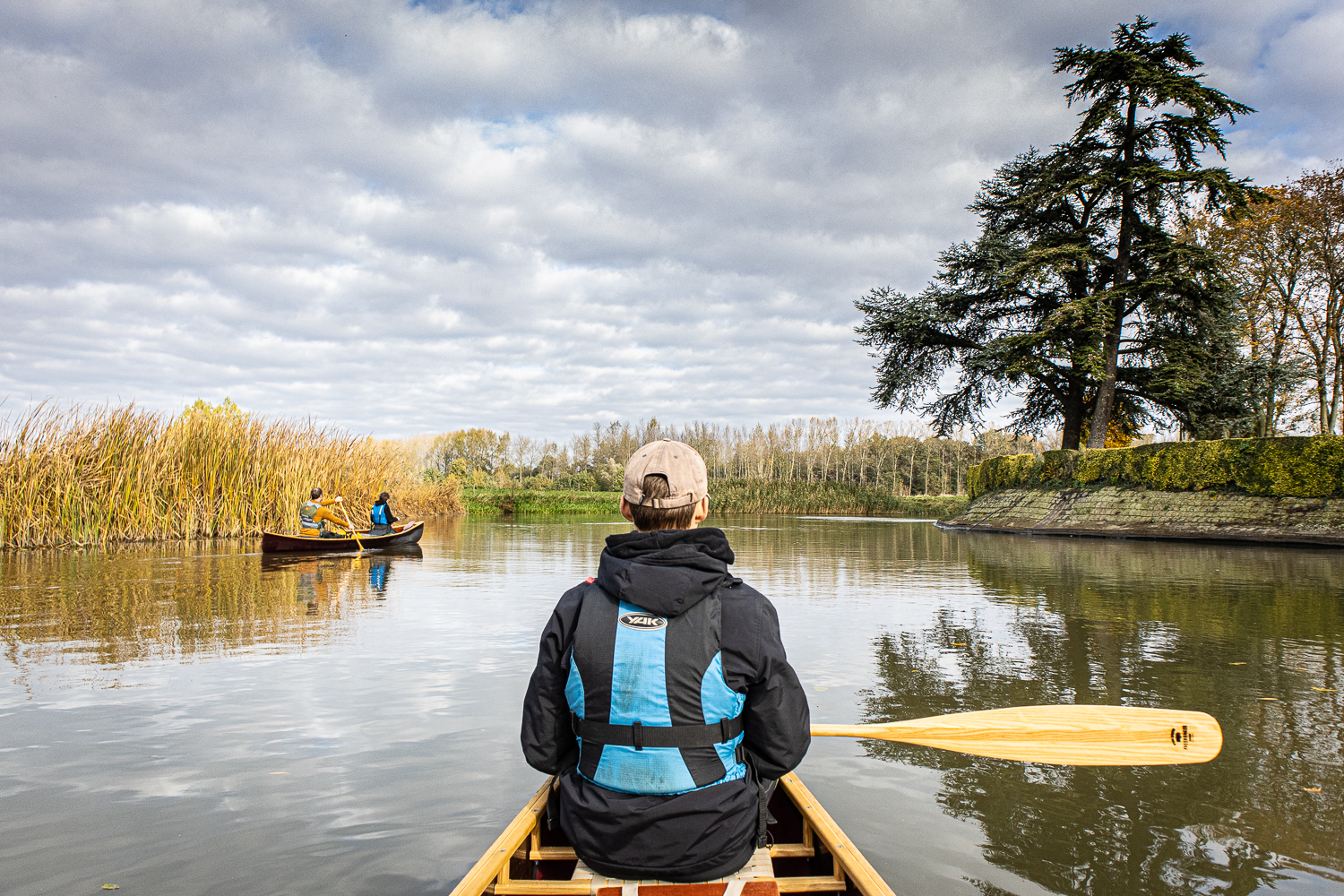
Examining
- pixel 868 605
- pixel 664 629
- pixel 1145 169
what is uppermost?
pixel 1145 169

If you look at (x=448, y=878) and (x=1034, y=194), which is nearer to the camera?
(x=448, y=878)

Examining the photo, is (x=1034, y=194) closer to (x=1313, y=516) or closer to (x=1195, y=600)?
(x=1313, y=516)

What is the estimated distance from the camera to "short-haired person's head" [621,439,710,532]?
2.43 meters

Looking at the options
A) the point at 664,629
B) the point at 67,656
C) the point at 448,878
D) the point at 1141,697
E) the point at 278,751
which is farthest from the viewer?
the point at 67,656

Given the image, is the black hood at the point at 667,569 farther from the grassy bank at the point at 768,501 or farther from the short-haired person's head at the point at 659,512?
the grassy bank at the point at 768,501

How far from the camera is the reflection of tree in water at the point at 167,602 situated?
718 cm

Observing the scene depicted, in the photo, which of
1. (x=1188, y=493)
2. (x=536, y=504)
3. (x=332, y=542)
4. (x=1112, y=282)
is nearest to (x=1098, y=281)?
(x=1112, y=282)

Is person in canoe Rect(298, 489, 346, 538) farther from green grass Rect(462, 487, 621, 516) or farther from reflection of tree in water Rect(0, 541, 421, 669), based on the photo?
green grass Rect(462, 487, 621, 516)

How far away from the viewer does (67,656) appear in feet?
21.8

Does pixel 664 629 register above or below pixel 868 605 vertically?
above

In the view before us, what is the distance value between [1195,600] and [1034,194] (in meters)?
19.6

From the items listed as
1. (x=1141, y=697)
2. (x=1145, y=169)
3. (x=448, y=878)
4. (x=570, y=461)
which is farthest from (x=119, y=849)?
(x=570, y=461)

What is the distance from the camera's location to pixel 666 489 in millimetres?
2436

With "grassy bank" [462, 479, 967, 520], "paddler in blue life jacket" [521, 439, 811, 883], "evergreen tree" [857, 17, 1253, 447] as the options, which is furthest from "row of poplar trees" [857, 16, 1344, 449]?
"paddler in blue life jacket" [521, 439, 811, 883]
